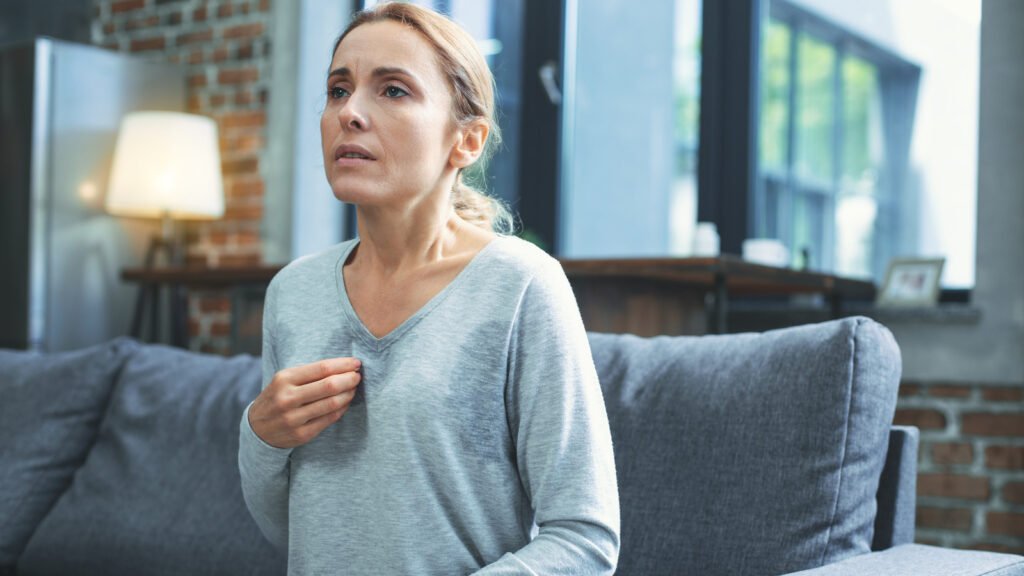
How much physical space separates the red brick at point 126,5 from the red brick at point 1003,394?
11.9 ft

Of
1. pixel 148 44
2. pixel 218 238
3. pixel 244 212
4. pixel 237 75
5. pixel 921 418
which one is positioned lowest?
pixel 921 418

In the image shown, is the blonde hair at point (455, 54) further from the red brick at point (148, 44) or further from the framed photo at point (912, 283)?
the red brick at point (148, 44)

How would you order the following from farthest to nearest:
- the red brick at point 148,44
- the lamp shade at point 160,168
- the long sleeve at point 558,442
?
1. the red brick at point 148,44
2. the lamp shade at point 160,168
3. the long sleeve at point 558,442

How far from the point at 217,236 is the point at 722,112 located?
2058 mm

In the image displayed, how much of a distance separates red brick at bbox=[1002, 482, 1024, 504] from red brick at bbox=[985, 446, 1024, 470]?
0.14 ft

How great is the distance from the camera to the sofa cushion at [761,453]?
53.4 inches

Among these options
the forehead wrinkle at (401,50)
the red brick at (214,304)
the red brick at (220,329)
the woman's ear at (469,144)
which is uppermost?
the forehead wrinkle at (401,50)

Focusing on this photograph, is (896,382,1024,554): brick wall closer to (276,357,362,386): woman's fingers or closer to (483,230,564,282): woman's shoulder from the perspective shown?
(483,230,564,282): woman's shoulder

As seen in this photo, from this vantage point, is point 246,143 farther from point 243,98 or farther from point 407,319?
point 407,319

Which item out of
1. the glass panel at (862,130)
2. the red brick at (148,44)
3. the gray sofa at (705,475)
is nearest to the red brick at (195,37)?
the red brick at (148,44)

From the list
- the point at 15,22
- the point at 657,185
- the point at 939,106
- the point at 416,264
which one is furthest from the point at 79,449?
the point at 15,22

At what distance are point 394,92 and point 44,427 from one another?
1230 millimetres

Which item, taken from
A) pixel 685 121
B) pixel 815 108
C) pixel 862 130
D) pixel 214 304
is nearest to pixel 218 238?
pixel 214 304

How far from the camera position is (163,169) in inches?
156
